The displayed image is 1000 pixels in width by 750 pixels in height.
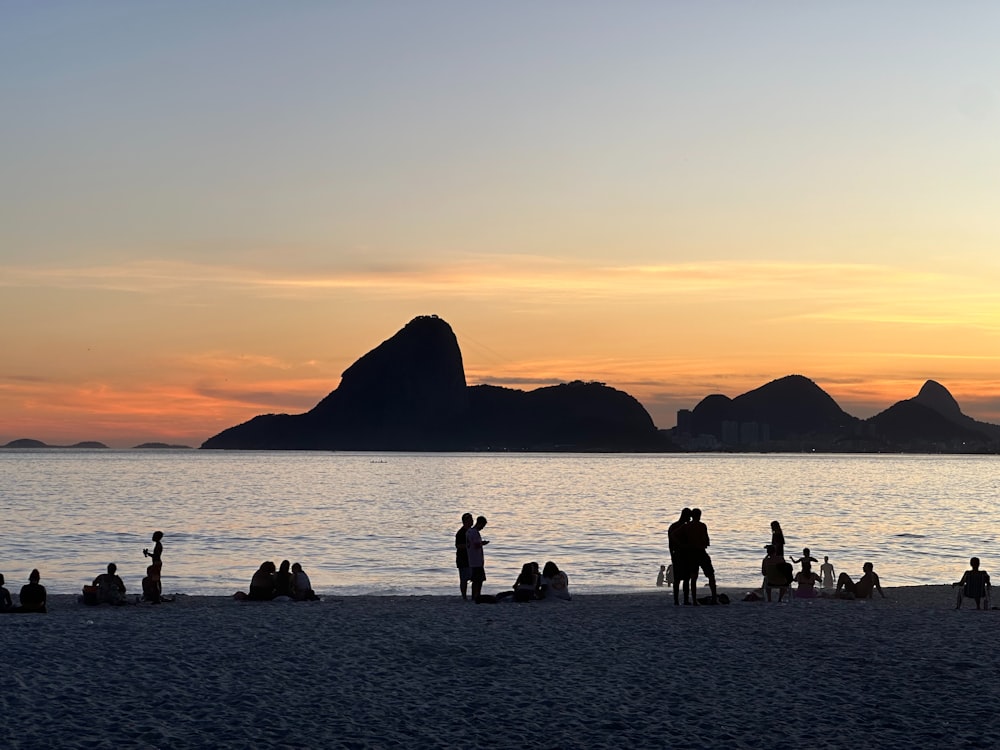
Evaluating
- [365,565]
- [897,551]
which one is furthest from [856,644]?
[897,551]

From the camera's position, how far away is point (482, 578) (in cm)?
2408

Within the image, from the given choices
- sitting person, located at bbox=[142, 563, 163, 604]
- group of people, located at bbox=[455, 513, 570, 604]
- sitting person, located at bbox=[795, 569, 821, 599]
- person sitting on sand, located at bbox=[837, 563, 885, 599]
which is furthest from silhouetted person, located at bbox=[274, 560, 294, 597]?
person sitting on sand, located at bbox=[837, 563, 885, 599]

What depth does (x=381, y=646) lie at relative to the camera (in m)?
16.4

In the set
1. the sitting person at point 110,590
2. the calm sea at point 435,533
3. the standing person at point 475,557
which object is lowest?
the calm sea at point 435,533

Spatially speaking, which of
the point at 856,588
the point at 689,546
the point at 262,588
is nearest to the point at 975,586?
the point at 856,588

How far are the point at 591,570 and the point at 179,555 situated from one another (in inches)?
769

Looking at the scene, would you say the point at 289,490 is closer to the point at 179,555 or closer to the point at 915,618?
the point at 179,555

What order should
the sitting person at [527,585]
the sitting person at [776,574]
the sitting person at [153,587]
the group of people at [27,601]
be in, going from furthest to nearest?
the sitting person at [776,574]
the sitting person at [153,587]
the sitting person at [527,585]
the group of people at [27,601]

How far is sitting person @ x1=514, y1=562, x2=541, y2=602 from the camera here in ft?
78.1

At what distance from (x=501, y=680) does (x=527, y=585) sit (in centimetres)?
1034

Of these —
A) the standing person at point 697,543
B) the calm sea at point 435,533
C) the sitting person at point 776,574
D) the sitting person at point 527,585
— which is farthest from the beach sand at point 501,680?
the calm sea at point 435,533

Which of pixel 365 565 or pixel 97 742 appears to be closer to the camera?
pixel 97 742

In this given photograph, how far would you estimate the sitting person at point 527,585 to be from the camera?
23.8 m

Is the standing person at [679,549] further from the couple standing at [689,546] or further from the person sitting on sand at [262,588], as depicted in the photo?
the person sitting on sand at [262,588]
